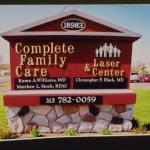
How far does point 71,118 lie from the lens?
6.86 m

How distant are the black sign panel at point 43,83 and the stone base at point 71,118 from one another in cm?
33

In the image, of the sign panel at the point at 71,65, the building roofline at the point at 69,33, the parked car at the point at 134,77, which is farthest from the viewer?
the parked car at the point at 134,77

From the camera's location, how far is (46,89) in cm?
675

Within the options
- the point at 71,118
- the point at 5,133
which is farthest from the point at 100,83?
the point at 5,133

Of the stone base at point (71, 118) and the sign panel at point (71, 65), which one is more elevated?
the sign panel at point (71, 65)

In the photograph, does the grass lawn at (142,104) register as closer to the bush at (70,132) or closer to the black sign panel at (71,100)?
the black sign panel at (71,100)

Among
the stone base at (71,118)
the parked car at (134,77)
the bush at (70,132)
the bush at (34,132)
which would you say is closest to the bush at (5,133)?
the stone base at (71,118)

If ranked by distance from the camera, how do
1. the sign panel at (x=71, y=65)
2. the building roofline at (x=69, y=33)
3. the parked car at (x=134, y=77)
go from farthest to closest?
1. the parked car at (x=134, y=77)
2. the sign panel at (x=71, y=65)
3. the building roofline at (x=69, y=33)

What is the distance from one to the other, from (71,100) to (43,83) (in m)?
0.53

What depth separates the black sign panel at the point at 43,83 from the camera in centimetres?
668

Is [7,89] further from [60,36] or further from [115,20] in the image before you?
[115,20]

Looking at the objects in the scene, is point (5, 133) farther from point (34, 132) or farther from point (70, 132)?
point (70, 132)

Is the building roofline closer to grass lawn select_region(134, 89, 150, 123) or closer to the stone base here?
grass lawn select_region(134, 89, 150, 123)

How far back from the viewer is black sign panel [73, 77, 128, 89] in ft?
22.2
